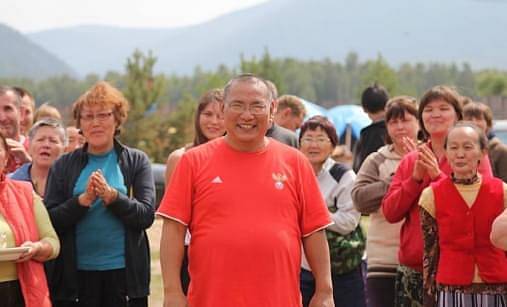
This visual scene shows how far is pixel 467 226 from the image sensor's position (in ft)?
15.5

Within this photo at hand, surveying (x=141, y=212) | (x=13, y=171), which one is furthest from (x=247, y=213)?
(x=13, y=171)

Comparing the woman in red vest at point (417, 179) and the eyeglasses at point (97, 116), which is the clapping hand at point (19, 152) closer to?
the eyeglasses at point (97, 116)

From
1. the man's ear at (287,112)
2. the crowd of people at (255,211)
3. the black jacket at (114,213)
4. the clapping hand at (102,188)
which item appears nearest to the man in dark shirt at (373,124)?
the man's ear at (287,112)

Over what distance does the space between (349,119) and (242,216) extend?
23.8 meters

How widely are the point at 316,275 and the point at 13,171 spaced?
9.15ft

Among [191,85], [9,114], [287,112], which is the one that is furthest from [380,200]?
[191,85]

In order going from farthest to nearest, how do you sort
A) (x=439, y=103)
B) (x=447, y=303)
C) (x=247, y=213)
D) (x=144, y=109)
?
(x=144, y=109) → (x=439, y=103) → (x=447, y=303) → (x=247, y=213)

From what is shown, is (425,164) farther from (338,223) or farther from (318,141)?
(318,141)

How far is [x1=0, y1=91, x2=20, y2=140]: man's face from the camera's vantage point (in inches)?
248

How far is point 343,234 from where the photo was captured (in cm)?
586

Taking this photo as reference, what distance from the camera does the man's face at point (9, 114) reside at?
630 centimetres

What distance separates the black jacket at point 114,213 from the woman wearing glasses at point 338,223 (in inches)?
46.6

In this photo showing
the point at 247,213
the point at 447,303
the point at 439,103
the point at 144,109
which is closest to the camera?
the point at 247,213

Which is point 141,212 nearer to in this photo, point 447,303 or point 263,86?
point 263,86
